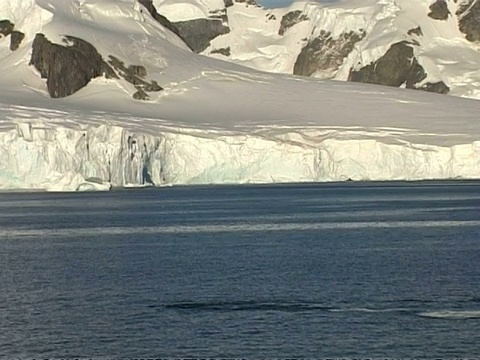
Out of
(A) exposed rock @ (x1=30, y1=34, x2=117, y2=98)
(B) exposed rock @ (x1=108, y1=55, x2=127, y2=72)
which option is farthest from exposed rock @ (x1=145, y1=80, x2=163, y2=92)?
(A) exposed rock @ (x1=30, y1=34, x2=117, y2=98)

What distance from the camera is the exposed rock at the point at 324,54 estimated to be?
165m

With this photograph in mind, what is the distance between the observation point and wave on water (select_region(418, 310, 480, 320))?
77.4 ft

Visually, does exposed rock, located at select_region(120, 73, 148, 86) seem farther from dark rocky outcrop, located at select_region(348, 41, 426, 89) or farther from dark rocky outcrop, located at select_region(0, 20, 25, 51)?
dark rocky outcrop, located at select_region(348, 41, 426, 89)

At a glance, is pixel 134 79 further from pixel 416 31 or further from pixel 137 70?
pixel 416 31

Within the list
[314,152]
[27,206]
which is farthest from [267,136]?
[27,206]

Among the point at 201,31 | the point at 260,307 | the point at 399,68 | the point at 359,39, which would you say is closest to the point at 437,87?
the point at 399,68

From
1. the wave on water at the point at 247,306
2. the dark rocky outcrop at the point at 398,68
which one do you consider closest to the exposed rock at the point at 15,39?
the dark rocky outcrop at the point at 398,68

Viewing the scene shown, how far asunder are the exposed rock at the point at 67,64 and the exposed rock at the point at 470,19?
7317 centimetres

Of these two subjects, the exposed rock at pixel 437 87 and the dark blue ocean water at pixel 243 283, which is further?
the exposed rock at pixel 437 87

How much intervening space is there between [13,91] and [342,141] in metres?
29.0

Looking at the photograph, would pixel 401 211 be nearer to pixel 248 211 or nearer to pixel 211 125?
pixel 248 211

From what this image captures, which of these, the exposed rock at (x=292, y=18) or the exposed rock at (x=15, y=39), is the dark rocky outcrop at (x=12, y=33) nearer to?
the exposed rock at (x=15, y=39)

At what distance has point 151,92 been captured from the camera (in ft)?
312

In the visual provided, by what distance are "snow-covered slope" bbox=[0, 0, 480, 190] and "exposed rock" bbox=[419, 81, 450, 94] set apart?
38.1 metres
